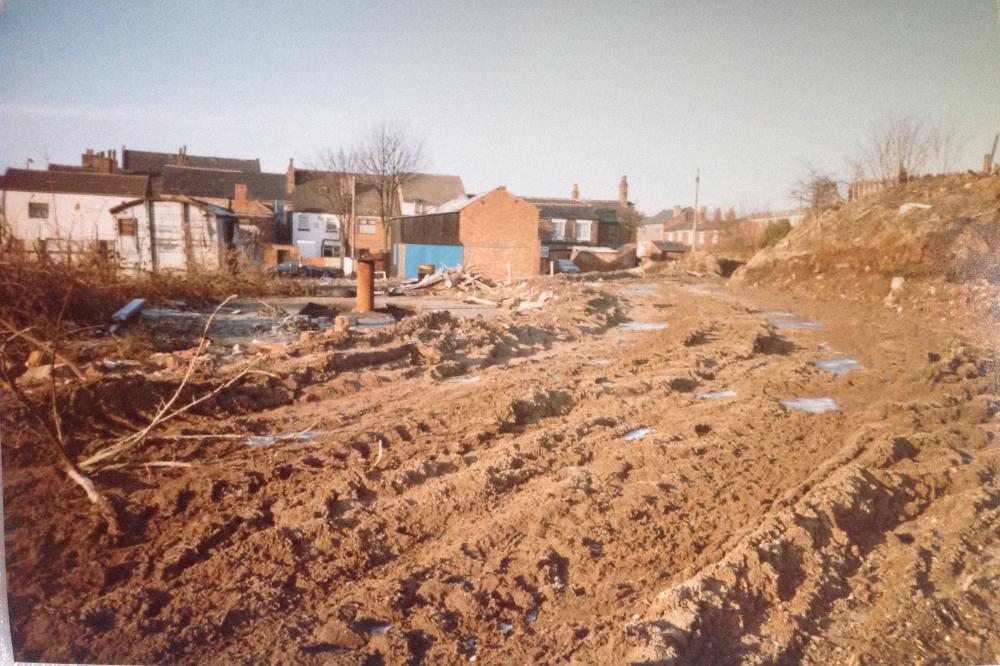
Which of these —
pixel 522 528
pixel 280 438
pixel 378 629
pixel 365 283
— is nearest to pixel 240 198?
pixel 365 283

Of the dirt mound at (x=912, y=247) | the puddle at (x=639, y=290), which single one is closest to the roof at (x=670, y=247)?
the puddle at (x=639, y=290)

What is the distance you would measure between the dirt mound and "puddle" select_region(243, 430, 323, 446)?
15.2 feet

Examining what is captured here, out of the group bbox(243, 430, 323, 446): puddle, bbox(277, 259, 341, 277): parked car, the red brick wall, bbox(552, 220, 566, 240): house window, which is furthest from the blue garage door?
bbox(552, 220, 566, 240): house window

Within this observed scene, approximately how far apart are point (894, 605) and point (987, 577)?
0.56m

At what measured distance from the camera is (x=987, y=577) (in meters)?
2.61

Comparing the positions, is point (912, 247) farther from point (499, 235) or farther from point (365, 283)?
point (499, 235)

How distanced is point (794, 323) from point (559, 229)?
29178 mm

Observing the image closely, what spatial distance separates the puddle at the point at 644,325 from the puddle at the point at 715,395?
3.90m

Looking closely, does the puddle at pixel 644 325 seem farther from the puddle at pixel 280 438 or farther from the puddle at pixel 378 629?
the puddle at pixel 378 629

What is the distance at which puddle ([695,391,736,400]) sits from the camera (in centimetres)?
513

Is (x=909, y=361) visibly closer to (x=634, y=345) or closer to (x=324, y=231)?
(x=634, y=345)

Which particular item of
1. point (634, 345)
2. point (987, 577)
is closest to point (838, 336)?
point (634, 345)

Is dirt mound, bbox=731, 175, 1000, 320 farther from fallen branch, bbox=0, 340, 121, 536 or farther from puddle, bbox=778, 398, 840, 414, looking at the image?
fallen branch, bbox=0, 340, 121, 536

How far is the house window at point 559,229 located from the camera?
36.6 m
